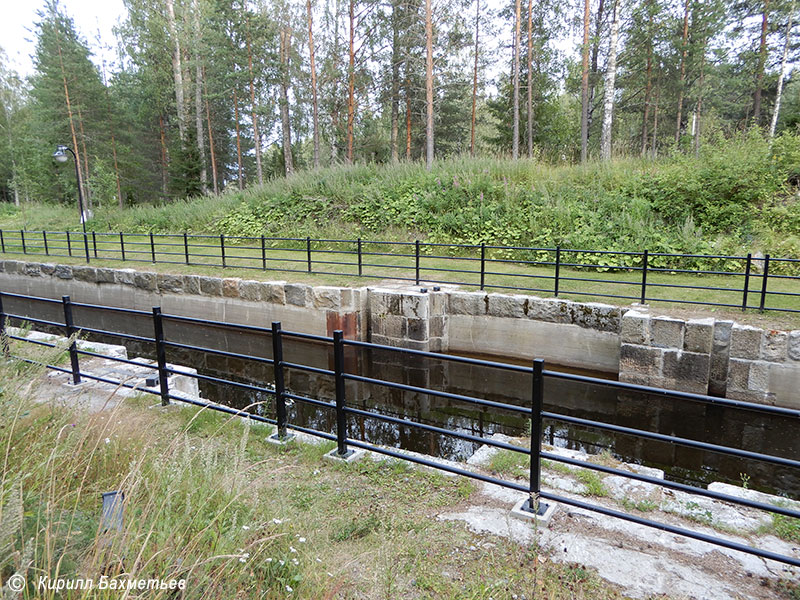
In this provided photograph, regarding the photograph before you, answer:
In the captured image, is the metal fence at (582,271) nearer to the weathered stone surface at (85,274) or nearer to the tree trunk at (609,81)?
the weathered stone surface at (85,274)

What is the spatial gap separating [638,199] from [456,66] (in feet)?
60.8

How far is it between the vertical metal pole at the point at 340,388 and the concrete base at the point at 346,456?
34 mm

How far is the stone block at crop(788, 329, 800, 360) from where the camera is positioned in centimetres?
699

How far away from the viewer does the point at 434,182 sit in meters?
16.5

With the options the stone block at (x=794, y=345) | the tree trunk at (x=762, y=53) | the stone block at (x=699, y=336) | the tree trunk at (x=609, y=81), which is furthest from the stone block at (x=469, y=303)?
the tree trunk at (x=762, y=53)

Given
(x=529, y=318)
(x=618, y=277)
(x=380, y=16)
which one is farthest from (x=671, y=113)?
(x=529, y=318)

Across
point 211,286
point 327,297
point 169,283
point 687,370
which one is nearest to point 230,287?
point 211,286

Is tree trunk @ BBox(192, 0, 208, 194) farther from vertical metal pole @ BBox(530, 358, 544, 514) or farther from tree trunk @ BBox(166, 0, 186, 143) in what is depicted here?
vertical metal pole @ BBox(530, 358, 544, 514)

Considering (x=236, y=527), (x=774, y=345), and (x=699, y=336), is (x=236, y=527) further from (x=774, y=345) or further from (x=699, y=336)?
(x=774, y=345)

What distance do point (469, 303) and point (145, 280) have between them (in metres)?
8.70

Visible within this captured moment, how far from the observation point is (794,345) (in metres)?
7.02

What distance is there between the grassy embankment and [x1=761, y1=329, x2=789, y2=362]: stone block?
5.81m

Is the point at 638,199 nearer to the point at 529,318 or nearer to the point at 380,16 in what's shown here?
the point at 529,318

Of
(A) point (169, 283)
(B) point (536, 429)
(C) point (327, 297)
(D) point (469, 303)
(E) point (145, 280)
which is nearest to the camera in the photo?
(B) point (536, 429)
